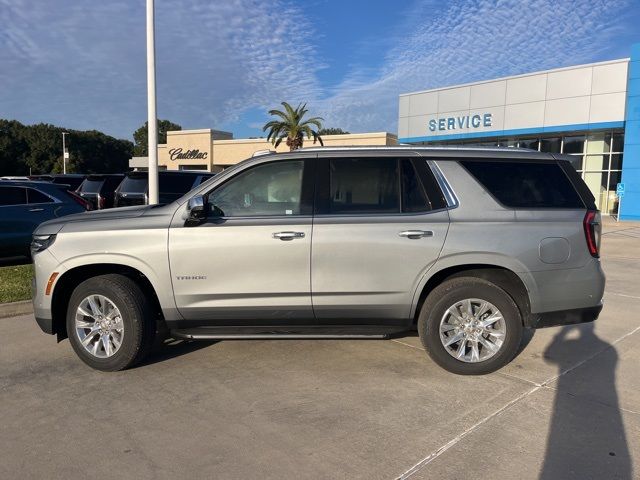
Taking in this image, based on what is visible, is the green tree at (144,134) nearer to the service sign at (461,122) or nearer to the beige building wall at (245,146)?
the beige building wall at (245,146)

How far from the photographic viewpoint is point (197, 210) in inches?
170

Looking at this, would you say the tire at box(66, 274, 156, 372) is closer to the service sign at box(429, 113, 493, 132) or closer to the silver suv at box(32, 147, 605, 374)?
the silver suv at box(32, 147, 605, 374)

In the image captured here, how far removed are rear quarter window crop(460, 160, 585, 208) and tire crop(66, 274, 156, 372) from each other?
312cm

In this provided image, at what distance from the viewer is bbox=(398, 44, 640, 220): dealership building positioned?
2242cm

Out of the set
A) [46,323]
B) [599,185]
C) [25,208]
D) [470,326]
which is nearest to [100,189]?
[25,208]

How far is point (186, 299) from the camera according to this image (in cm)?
445

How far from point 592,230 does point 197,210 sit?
3358 mm

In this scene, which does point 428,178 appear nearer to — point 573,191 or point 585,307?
point 573,191

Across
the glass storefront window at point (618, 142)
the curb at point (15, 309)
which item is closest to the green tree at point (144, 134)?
the glass storefront window at point (618, 142)

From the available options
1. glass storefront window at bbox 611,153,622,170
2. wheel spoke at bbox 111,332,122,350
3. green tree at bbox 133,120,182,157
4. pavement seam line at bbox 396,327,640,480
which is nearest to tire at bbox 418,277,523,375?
pavement seam line at bbox 396,327,640,480

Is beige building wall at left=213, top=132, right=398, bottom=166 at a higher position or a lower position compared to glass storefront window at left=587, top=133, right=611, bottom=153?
higher

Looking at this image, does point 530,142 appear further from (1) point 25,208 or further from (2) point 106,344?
(2) point 106,344

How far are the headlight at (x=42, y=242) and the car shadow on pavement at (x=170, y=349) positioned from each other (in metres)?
1.34

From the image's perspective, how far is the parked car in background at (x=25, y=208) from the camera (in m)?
8.95
